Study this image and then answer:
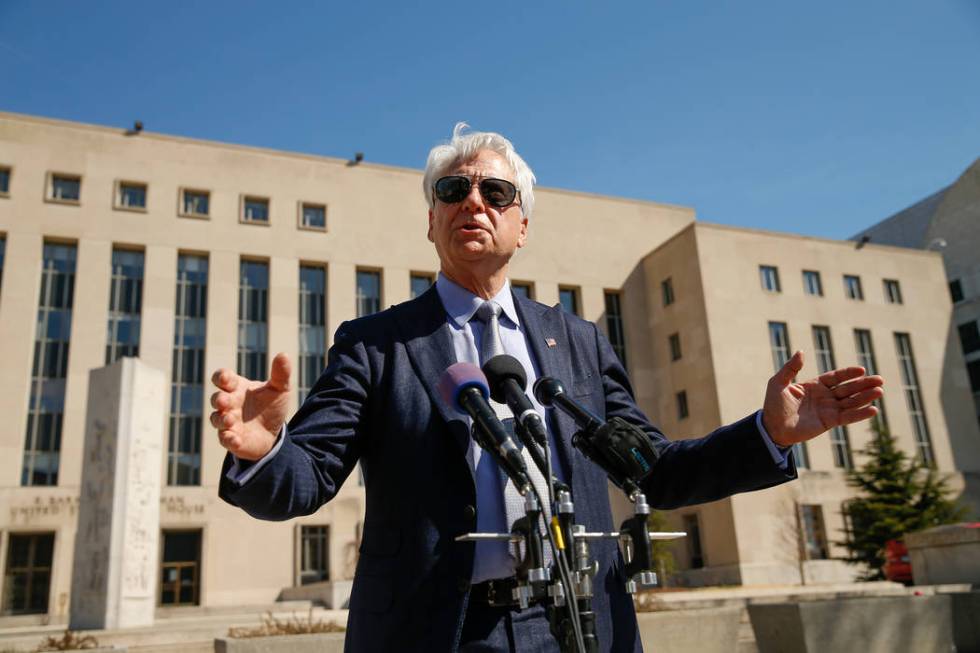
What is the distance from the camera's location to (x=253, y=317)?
1394 inches

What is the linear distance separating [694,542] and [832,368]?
1098 centimetres

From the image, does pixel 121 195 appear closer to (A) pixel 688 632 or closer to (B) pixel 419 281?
(B) pixel 419 281

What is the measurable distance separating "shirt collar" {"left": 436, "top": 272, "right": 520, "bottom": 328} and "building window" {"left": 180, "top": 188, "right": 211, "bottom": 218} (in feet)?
115

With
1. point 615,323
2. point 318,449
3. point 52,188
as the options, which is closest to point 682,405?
point 615,323

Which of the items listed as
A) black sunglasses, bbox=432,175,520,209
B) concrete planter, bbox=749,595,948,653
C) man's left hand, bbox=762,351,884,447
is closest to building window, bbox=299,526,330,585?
concrete planter, bbox=749,595,948,653

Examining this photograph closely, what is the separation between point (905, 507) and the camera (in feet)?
95.9

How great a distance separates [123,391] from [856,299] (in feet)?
118

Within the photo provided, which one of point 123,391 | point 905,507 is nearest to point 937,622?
point 123,391

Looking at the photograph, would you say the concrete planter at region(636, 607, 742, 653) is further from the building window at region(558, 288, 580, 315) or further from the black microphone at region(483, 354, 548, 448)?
the building window at region(558, 288, 580, 315)

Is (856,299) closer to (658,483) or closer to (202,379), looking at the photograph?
(202,379)

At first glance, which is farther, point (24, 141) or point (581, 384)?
point (24, 141)

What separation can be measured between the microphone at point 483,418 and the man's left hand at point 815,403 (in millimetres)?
885

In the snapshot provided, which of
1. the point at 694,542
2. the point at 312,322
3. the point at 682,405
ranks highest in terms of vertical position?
the point at 312,322

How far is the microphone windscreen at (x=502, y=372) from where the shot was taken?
2145mm
